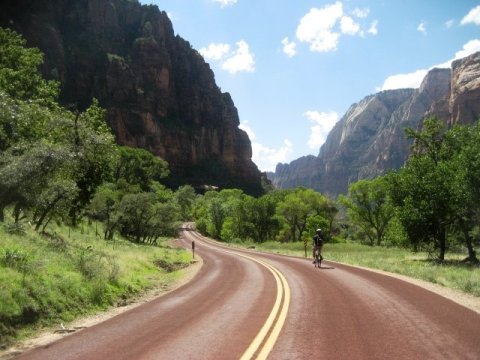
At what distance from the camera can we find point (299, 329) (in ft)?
26.6

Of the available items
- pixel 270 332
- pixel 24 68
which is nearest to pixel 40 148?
pixel 270 332

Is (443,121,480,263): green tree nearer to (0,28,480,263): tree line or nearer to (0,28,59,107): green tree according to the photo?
(0,28,480,263): tree line

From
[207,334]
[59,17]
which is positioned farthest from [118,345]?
[59,17]

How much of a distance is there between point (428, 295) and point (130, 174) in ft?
240

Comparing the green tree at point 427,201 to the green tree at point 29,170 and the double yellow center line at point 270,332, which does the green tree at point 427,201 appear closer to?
the double yellow center line at point 270,332

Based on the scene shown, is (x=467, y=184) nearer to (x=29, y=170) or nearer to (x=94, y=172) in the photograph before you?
(x=94, y=172)

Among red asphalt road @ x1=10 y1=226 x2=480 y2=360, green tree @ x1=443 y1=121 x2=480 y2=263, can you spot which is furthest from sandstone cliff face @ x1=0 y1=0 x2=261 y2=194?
red asphalt road @ x1=10 y1=226 x2=480 y2=360

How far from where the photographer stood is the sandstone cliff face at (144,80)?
136 m

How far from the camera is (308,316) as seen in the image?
9.33 meters

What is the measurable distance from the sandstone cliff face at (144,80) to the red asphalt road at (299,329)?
12896cm

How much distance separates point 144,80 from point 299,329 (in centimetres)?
16469

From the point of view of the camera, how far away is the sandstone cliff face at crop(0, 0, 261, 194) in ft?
447

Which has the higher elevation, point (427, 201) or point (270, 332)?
point (427, 201)

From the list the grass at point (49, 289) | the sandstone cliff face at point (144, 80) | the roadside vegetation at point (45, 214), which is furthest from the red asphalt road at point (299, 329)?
the sandstone cliff face at point (144, 80)
